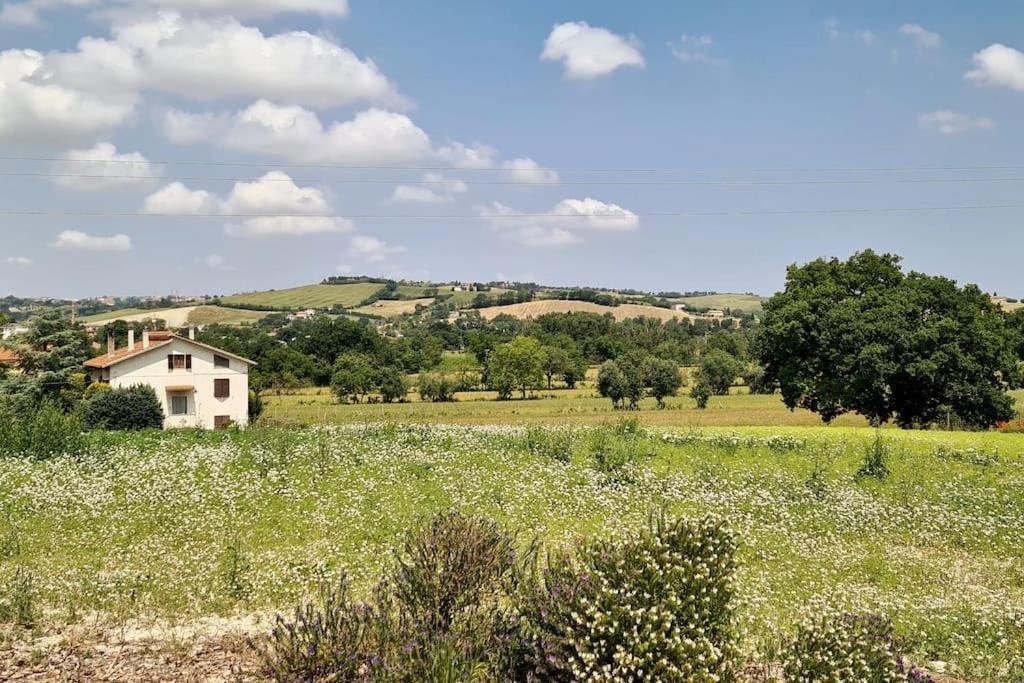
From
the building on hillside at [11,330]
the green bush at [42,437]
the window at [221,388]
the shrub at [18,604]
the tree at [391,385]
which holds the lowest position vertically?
the tree at [391,385]

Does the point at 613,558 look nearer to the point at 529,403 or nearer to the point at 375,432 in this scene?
the point at 375,432

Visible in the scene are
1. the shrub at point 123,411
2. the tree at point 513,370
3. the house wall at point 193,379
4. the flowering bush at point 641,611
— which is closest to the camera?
the flowering bush at point 641,611

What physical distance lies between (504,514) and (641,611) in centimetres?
1081

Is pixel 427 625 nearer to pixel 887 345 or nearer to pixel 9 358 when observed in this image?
pixel 887 345

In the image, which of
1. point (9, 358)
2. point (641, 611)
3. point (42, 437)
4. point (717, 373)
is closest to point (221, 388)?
point (9, 358)

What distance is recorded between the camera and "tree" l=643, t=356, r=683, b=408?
298 ft

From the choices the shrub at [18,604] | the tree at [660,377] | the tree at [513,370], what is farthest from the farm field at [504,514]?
the tree at [513,370]

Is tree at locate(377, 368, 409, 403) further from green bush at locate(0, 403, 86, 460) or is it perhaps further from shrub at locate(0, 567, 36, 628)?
shrub at locate(0, 567, 36, 628)

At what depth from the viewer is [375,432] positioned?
82.7ft

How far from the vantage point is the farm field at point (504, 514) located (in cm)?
1185

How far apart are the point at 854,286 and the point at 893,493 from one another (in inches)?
1155

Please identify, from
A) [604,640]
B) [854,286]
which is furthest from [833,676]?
[854,286]

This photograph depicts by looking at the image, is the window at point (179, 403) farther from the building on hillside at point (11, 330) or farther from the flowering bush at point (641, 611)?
the flowering bush at point (641, 611)

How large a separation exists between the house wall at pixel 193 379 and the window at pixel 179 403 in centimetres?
35
